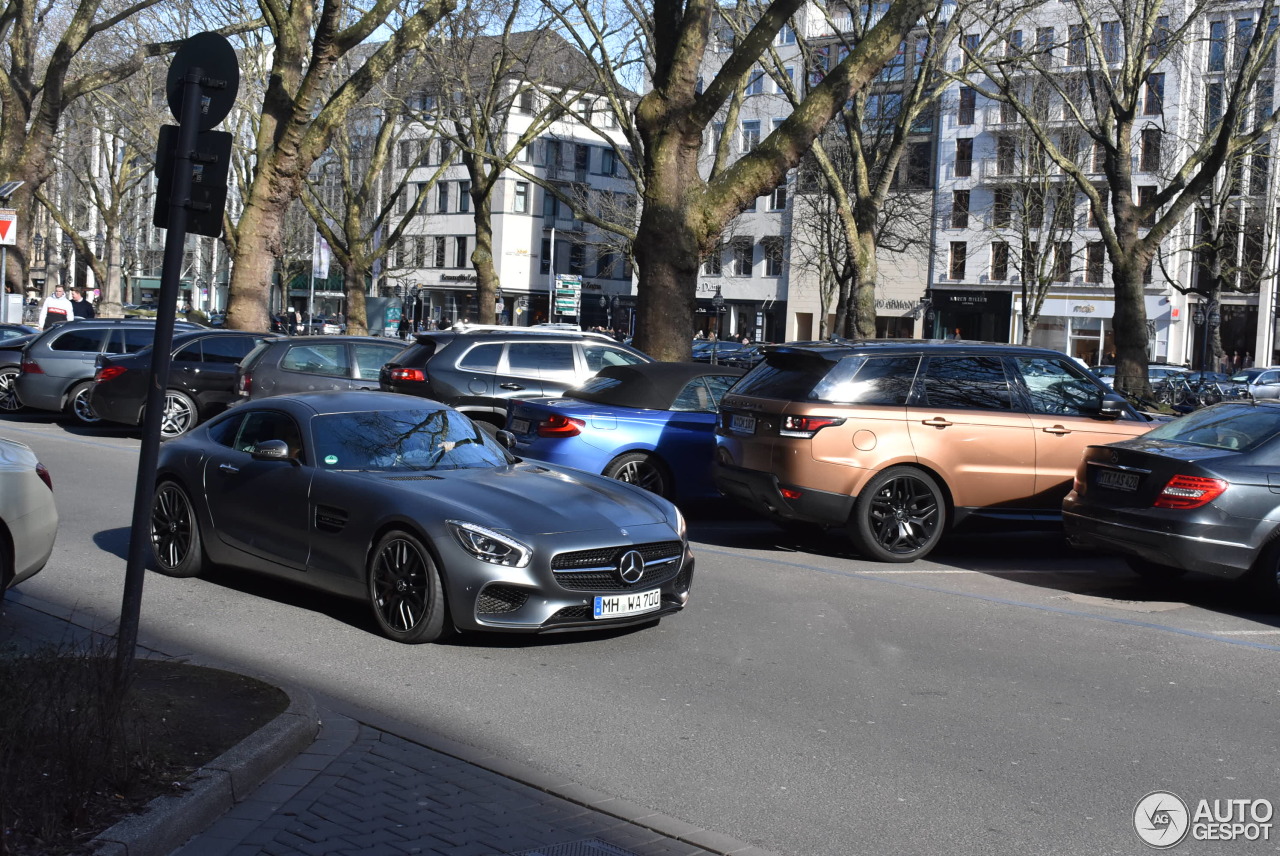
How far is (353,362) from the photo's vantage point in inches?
742

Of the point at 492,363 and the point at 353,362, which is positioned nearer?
the point at 492,363

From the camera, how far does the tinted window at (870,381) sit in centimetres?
1099

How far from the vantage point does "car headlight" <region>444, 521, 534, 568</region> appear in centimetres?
726

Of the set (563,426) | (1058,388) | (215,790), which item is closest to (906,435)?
(1058,388)

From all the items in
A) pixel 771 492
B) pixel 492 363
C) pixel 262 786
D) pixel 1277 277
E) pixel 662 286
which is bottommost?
pixel 262 786

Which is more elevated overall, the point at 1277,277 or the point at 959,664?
the point at 1277,277

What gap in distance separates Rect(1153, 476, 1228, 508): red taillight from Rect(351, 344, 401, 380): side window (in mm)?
12077

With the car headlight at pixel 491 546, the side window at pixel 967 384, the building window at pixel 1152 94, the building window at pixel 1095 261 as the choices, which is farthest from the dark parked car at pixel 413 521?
the building window at pixel 1152 94

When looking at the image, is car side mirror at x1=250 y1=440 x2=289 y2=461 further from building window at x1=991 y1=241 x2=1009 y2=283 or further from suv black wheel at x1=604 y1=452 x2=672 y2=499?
building window at x1=991 y1=241 x2=1009 y2=283

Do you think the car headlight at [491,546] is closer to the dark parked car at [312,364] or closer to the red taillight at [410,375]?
the red taillight at [410,375]

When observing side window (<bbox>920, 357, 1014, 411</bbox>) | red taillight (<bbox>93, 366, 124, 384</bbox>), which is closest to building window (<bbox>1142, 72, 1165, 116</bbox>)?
red taillight (<bbox>93, 366, 124, 384</bbox>)

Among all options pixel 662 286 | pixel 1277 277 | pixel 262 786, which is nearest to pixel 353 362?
pixel 662 286

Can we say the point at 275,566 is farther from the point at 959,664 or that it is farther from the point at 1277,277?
the point at 1277,277

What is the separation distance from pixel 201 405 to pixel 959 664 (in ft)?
49.5
